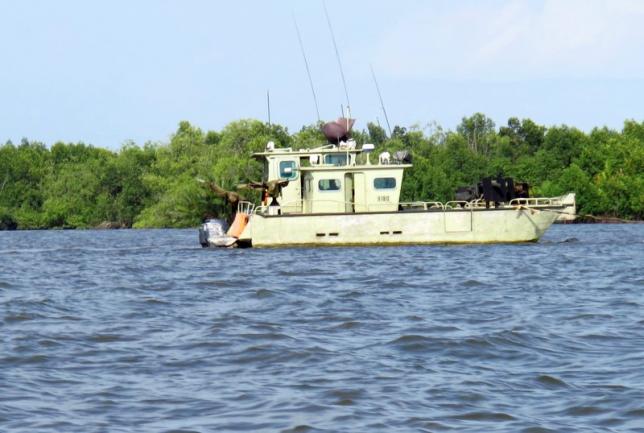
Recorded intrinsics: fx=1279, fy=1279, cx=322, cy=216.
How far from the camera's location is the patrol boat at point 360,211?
40.9m

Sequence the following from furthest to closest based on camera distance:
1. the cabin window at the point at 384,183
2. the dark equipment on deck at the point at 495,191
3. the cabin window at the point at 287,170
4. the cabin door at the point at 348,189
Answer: the cabin window at the point at 287,170
the dark equipment on deck at the point at 495,191
the cabin door at the point at 348,189
the cabin window at the point at 384,183

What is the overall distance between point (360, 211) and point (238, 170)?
58.3 meters

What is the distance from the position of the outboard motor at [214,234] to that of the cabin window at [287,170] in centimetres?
293

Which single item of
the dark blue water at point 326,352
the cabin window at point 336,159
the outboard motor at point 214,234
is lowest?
the dark blue water at point 326,352

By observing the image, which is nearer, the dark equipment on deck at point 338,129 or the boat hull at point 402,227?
the boat hull at point 402,227

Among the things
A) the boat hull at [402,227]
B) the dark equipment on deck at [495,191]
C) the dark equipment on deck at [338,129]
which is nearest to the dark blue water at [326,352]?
the boat hull at [402,227]

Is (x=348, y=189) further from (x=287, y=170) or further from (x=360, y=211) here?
(x=287, y=170)

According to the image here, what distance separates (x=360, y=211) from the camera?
41.7 meters

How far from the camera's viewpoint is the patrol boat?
134 ft

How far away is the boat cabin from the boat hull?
87cm

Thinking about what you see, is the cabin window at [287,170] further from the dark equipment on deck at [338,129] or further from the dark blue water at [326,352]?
the dark blue water at [326,352]

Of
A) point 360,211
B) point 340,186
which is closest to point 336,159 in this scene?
point 340,186

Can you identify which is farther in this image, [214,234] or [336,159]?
[214,234]

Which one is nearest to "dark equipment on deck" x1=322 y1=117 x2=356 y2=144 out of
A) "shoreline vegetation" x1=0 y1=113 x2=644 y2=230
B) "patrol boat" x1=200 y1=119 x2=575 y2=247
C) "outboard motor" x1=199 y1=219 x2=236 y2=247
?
"patrol boat" x1=200 y1=119 x2=575 y2=247
